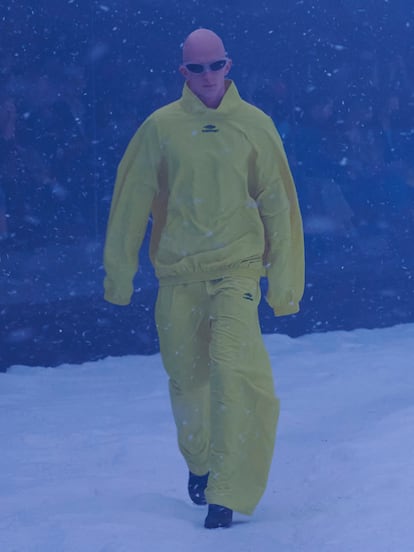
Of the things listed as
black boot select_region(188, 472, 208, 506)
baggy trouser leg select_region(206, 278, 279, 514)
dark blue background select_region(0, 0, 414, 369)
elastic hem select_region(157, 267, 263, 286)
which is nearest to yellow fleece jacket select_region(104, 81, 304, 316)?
elastic hem select_region(157, 267, 263, 286)

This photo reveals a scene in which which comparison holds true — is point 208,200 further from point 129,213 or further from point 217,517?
point 217,517

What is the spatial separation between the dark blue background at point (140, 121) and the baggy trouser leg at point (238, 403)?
3501mm

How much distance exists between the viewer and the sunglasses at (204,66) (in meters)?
4.56

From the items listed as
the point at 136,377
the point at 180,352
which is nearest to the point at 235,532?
the point at 180,352

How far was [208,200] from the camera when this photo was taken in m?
4.52

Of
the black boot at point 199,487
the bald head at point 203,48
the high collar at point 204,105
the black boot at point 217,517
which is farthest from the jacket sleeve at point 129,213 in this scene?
the black boot at point 217,517

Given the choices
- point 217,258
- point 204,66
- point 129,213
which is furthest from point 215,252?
point 204,66

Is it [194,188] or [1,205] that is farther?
[1,205]

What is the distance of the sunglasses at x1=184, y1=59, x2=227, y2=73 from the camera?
4.56m

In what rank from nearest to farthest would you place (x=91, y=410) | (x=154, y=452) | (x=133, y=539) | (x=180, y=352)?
(x=133, y=539)
(x=180, y=352)
(x=154, y=452)
(x=91, y=410)

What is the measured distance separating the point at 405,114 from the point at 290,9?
53.6 inches

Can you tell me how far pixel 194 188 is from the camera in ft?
14.9

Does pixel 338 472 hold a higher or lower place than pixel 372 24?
lower

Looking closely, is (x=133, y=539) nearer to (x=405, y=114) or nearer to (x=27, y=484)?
(x=27, y=484)
